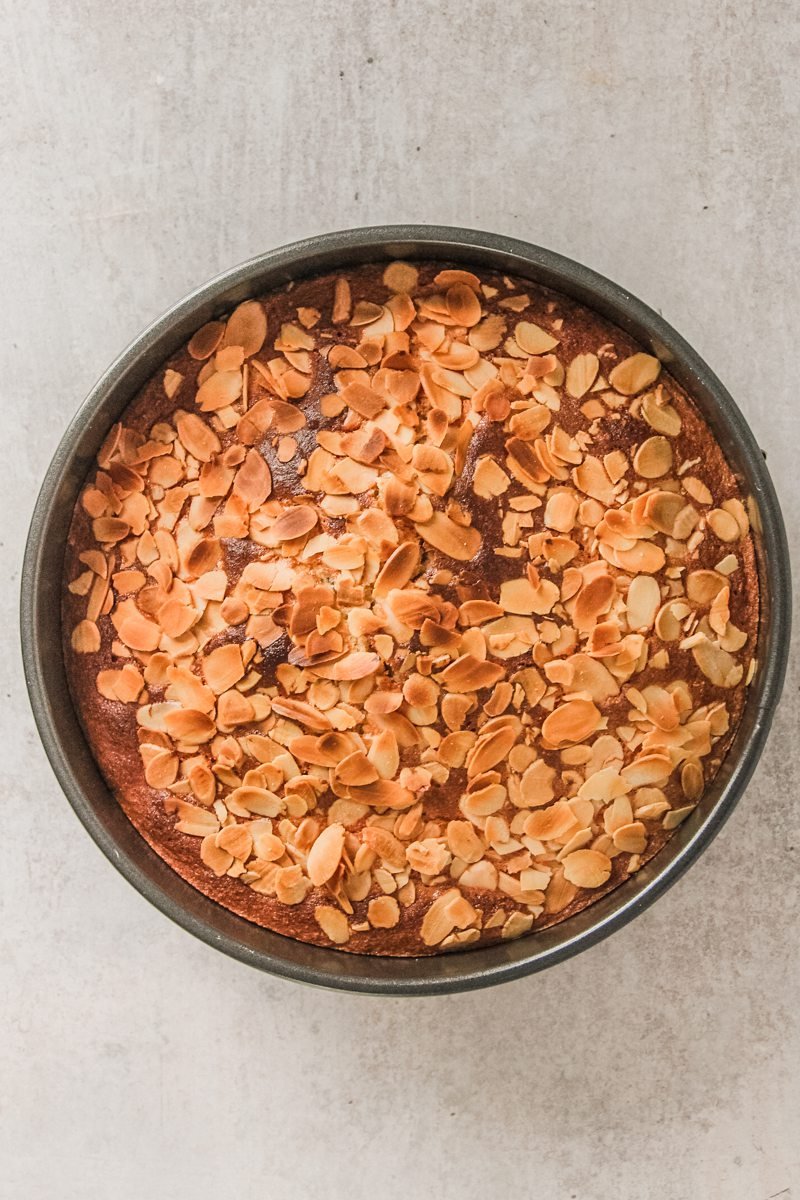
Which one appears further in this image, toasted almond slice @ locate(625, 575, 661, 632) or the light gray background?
the light gray background

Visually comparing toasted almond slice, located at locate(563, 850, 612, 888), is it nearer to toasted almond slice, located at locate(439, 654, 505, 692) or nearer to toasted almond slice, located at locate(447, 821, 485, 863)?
toasted almond slice, located at locate(447, 821, 485, 863)

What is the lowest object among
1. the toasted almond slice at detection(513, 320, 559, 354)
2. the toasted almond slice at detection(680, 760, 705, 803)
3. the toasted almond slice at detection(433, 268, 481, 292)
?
the toasted almond slice at detection(680, 760, 705, 803)

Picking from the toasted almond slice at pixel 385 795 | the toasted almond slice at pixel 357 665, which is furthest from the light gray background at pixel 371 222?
the toasted almond slice at pixel 357 665

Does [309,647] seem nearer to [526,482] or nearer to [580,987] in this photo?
[526,482]

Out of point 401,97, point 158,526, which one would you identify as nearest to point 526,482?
point 158,526

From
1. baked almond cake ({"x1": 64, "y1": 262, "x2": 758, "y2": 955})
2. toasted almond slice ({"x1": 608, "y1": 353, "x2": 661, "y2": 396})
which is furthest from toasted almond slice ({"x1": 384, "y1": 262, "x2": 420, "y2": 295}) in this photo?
toasted almond slice ({"x1": 608, "y1": 353, "x2": 661, "y2": 396})

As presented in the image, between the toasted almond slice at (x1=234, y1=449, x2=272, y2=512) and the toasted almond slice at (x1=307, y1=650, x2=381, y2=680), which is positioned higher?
the toasted almond slice at (x1=234, y1=449, x2=272, y2=512)

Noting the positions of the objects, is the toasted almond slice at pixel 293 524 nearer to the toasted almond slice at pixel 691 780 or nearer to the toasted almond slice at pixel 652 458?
the toasted almond slice at pixel 652 458
